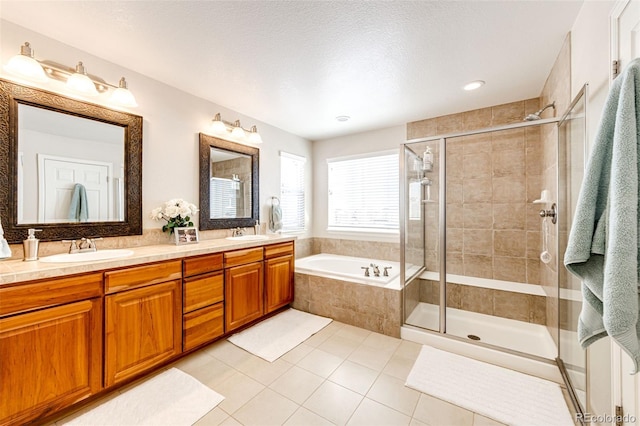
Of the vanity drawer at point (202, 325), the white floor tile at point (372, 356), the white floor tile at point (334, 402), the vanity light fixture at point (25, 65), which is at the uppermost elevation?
the vanity light fixture at point (25, 65)

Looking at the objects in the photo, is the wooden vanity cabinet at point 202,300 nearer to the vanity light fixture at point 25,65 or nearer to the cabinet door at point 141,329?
the cabinet door at point 141,329

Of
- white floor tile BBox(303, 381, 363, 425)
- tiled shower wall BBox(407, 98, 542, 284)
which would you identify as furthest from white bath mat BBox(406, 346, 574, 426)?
tiled shower wall BBox(407, 98, 542, 284)

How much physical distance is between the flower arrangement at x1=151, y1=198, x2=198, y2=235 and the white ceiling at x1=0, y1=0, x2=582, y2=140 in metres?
1.03

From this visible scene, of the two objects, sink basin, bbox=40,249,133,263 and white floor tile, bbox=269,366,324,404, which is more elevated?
sink basin, bbox=40,249,133,263

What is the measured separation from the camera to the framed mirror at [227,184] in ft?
8.79

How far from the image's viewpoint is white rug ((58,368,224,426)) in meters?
1.47

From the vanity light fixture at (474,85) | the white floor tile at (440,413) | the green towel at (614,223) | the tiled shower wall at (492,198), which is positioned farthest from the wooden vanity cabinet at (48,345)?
the vanity light fixture at (474,85)

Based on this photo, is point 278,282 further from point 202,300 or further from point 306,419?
point 306,419

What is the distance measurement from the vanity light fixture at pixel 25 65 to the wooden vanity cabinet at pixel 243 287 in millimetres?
1711

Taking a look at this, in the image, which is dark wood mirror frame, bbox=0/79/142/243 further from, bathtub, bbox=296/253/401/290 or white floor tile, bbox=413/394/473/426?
white floor tile, bbox=413/394/473/426

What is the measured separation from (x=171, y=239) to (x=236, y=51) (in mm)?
1739

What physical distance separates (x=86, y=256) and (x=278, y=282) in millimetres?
1686

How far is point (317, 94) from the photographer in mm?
2551

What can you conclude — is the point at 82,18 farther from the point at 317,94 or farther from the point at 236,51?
the point at 317,94
